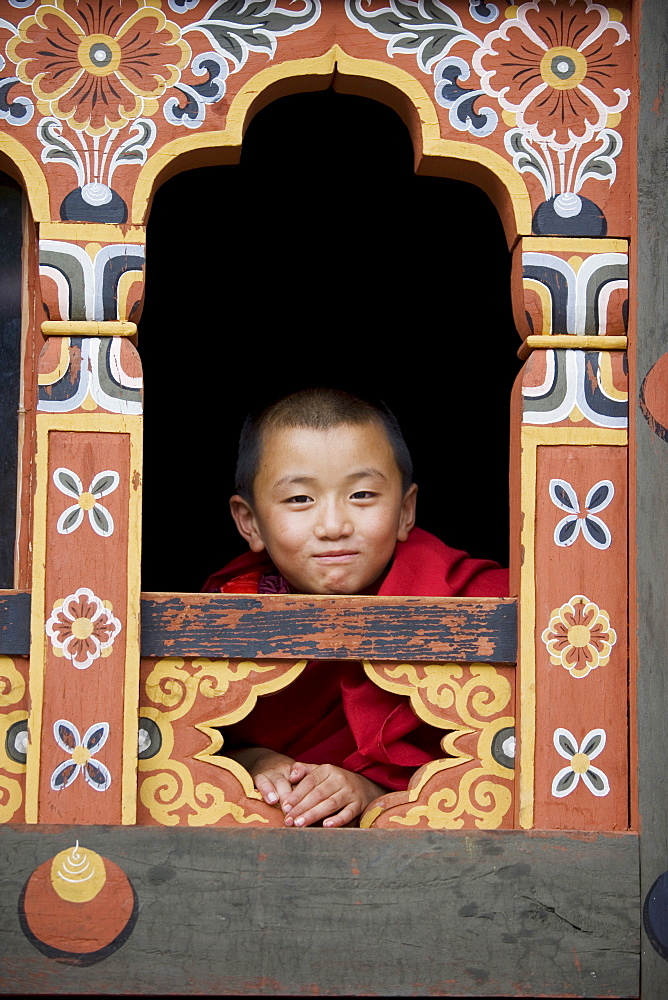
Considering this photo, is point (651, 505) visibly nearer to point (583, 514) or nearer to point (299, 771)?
point (583, 514)

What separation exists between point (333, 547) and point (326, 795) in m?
0.59

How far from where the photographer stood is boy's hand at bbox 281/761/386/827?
2.62 meters

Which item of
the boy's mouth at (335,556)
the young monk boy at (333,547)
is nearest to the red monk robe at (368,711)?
the young monk boy at (333,547)

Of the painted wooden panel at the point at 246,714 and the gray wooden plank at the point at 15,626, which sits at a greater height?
the gray wooden plank at the point at 15,626

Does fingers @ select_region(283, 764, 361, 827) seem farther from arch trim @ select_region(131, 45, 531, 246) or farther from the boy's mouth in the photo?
arch trim @ select_region(131, 45, 531, 246)

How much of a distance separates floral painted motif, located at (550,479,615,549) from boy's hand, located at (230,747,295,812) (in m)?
0.76

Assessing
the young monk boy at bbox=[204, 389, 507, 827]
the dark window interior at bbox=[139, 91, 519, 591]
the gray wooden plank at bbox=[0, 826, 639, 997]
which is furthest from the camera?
the dark window interior at bbox=[139, 91, 519, 591]

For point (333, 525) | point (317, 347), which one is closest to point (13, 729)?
point (333, 525)

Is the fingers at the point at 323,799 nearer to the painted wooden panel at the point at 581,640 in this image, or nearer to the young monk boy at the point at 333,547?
the young monk boy at the point at 333,547

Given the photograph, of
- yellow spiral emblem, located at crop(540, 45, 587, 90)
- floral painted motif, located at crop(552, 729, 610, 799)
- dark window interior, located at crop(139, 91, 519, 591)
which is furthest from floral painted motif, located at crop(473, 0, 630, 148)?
dark window interior, located at crop(139, 91, 519, 591)

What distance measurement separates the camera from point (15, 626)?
2.53m

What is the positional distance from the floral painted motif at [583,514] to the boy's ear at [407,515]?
2.14 feet

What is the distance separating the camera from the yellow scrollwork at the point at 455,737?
101 inches

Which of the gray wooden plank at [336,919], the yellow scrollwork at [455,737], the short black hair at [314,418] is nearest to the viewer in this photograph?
the gray wooden plank at [336,919]
